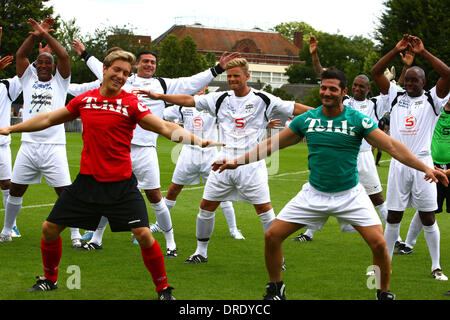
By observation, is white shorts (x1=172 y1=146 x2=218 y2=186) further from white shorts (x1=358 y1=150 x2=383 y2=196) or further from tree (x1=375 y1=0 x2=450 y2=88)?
tree (x1=375 y1=0 x2=450 y2=88)

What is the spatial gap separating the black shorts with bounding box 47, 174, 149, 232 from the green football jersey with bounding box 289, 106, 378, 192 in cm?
190

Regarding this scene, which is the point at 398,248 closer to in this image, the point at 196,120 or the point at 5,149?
the point at 196,120

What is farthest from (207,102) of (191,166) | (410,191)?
(191,166)

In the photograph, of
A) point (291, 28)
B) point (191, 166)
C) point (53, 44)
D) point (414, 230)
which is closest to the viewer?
point (53, 44)

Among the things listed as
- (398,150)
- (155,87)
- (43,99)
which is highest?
(155,87)

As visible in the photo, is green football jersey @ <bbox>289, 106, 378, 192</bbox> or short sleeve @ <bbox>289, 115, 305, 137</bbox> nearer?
green football jersey @ <bbox>289, 106, 378, 192</bbox>

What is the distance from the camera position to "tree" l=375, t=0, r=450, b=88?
157ft

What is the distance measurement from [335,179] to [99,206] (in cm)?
244

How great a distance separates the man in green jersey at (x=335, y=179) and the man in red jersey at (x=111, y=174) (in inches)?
41.1

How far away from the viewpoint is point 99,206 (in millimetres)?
6918

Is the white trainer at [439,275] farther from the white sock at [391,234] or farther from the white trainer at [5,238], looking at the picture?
the white trainer at [5,238]

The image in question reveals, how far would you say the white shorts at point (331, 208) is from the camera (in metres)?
6.81

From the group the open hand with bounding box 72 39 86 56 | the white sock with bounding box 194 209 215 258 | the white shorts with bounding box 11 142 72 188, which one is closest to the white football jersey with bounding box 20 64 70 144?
the white shorts with bounding box 11 142 72 188

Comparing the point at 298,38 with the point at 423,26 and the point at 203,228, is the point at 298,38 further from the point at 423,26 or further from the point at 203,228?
the point at 203,228
